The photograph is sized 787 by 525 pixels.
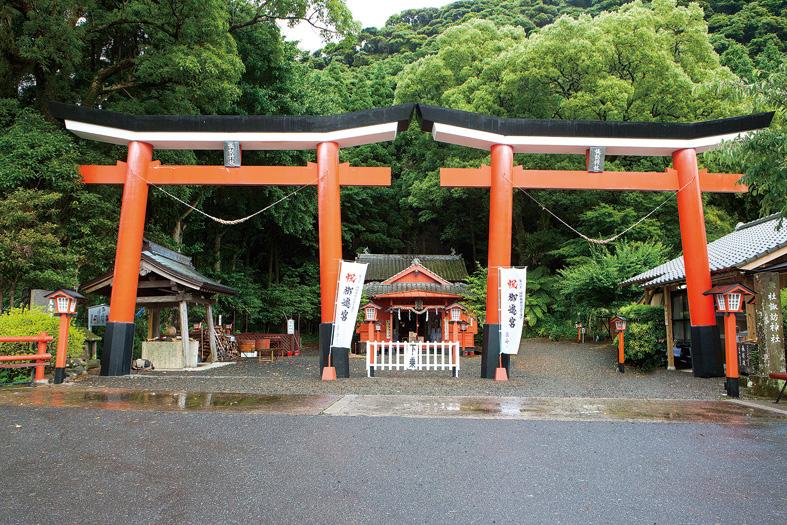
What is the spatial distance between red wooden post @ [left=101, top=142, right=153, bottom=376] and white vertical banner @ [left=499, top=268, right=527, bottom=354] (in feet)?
25.2

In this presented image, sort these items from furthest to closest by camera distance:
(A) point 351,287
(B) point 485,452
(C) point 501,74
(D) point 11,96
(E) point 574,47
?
(C) point 501,74, (E) point 574,47, (D) point 11,96, (A) point 351,287, (B) point 485,452

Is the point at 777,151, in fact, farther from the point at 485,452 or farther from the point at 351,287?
the point at 351,287

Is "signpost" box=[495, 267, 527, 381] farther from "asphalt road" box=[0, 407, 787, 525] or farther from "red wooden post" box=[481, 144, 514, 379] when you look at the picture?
"asphalt road" box=[0, 407, 787, 525]

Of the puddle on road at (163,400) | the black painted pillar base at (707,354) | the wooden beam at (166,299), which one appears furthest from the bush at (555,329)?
the puddle on road at (163,400)

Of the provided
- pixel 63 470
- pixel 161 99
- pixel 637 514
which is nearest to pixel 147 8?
pixel 161 99

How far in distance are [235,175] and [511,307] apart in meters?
6.55

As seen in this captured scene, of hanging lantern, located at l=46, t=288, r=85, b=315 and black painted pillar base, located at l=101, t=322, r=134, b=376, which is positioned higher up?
hanging lantern, located at l=46, t=288, r=85, b=315

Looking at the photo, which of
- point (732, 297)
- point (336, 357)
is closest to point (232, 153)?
point (336, 357)

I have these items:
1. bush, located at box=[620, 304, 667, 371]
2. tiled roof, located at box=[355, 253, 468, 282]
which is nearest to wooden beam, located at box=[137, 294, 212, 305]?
bush, located at box=[620, 304, 667, 371]

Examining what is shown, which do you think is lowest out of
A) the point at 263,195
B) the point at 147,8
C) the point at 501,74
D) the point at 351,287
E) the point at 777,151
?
Answer: the point at 351,287

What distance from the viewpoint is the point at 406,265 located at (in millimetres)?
25125

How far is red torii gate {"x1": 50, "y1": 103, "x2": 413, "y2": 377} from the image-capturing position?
10.6 metres

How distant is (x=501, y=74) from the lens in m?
22.1

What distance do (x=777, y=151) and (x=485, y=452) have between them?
4.92 meters
